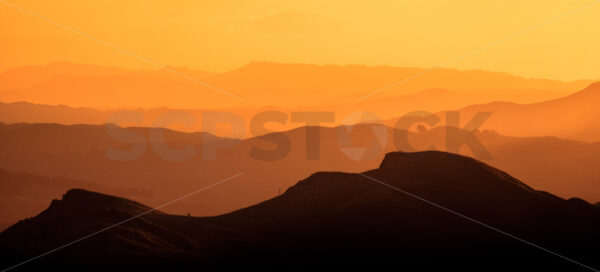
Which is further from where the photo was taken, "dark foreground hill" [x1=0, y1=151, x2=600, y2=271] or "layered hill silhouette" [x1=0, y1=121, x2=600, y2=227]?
"layered hill silhouette" [x1=0, y1=121, x2=600, y2=227]

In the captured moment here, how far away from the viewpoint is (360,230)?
44.7 m

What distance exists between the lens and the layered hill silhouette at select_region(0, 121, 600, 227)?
13275 cm

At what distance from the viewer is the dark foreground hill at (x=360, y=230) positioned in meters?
37.9

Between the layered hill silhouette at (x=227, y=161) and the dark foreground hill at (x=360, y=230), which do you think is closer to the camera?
the dark foreground hill at (x=360, y=230)

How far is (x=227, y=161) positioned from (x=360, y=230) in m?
128

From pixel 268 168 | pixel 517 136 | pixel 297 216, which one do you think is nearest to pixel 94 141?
pixel 268 168

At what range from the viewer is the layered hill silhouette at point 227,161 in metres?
133

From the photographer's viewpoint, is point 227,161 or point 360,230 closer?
point 360,230

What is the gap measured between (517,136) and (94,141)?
134905mm

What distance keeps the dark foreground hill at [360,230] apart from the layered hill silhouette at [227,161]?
6723 centimetres

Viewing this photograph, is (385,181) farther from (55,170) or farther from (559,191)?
(55,170)

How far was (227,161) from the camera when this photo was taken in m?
170

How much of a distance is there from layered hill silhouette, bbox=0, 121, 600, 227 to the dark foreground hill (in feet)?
221

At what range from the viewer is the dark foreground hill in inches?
1491
